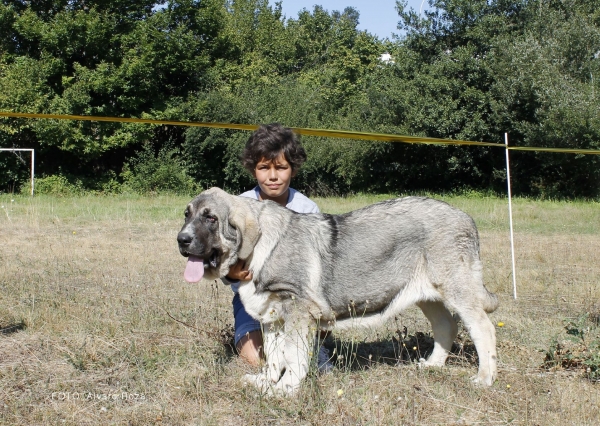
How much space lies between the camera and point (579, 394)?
4348 mm

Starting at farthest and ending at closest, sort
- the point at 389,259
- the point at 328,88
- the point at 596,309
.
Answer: the point at 328,88 < the point at 596,309 < the point at 389,259

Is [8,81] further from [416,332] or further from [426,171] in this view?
[416,332]

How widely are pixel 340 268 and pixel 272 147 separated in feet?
3.95

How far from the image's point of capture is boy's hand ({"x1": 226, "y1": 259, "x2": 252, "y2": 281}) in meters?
4.50

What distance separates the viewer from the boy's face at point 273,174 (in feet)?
17.1


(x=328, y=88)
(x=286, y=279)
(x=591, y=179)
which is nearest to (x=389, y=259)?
(x=286, y=279)

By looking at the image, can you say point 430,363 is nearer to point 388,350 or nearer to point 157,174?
point 388,350

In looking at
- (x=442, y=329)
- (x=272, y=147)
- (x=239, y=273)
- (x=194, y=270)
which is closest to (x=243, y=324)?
(x=239, y=273)

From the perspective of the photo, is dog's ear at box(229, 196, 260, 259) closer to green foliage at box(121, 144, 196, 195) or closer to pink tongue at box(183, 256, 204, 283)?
pink tongue at box(183, 256, 204, 283)

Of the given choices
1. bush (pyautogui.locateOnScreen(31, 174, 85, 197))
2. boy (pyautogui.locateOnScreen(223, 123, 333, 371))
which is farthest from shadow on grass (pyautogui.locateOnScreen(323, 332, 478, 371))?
bush (pyautogui.locateOnScreen(31, 174, 85, 197))

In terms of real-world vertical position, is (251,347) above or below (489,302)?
below

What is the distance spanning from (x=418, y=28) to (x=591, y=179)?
10.7m

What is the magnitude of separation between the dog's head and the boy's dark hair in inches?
31.8

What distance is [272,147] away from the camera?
5.17 meters
